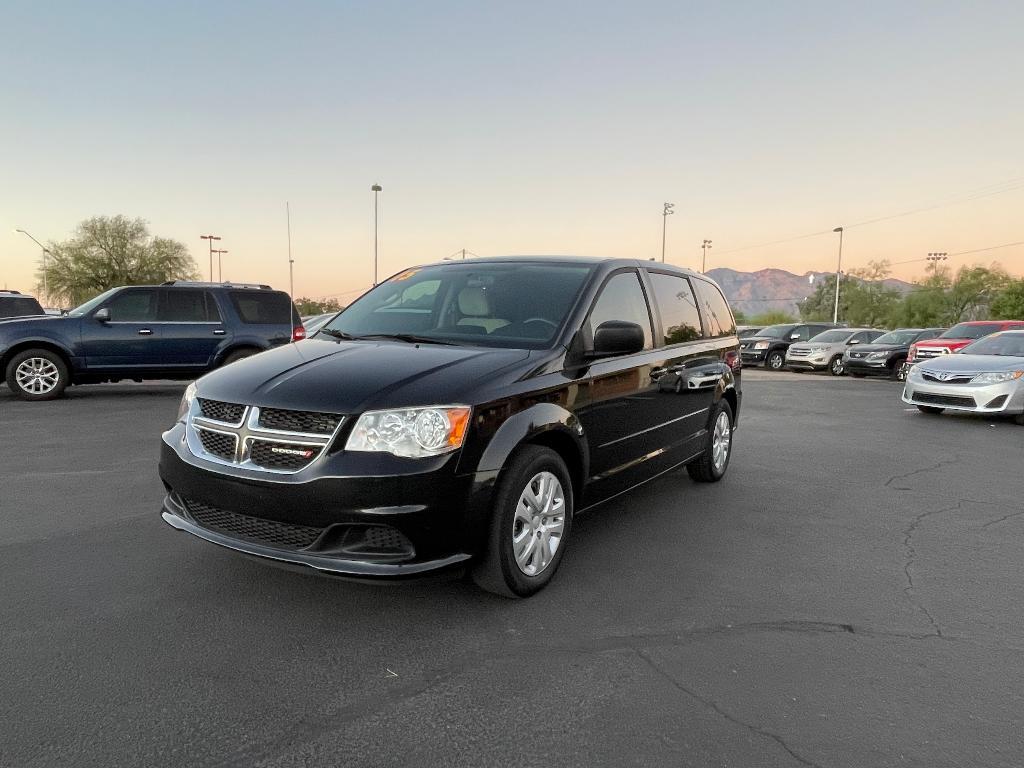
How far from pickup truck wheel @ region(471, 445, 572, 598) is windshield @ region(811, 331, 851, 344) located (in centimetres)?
2204

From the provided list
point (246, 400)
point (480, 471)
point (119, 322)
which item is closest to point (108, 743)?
point (246, 400)

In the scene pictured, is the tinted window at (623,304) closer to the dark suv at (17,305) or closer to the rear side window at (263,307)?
the rear side window at (263,307)

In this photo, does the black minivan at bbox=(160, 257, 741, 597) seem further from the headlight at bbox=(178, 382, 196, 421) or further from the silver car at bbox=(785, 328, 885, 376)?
the silver car at bbox=(785, 328, 885, 376)

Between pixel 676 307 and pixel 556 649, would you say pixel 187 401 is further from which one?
pixel 676 307

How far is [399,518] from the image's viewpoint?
3092 millimetres

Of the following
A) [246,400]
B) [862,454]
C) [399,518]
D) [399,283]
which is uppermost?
[399,283]

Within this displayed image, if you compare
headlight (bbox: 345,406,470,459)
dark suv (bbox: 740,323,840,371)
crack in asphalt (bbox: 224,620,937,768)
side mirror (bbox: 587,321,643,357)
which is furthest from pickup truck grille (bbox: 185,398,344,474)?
dark suv (bbox: 740,323,840,371)

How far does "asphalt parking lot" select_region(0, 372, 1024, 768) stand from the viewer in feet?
8.03

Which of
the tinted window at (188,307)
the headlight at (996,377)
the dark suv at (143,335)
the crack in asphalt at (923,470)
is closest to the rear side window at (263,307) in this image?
the dark suv at (143,335)

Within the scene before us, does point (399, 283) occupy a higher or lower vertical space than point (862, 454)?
higher

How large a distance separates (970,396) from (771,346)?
51.0 ft

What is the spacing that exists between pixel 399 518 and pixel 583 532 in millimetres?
1945

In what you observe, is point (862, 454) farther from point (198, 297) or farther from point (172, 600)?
point (198, 297)

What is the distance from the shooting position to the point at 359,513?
10.1ft
